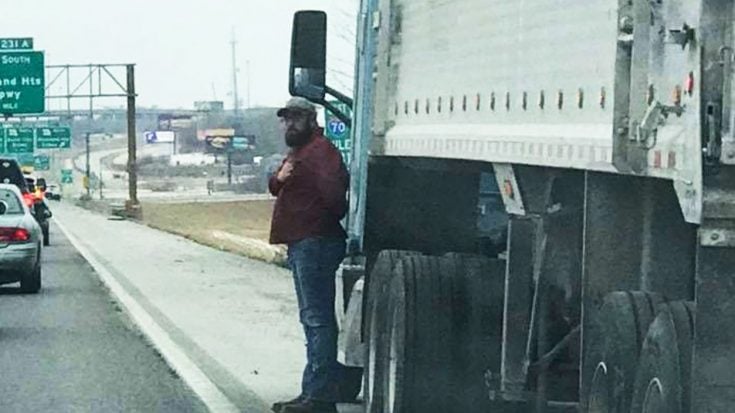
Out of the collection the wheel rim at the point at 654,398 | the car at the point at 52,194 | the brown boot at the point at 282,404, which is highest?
the wheel rim at the point at 654,398

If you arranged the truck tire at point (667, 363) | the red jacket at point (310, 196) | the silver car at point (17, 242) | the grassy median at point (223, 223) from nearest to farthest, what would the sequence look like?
the truck tire at point (667, 363)
the red jacket at point (310, 196)
the silver car at point (17, 242)
the grassy median at point (223, 223)

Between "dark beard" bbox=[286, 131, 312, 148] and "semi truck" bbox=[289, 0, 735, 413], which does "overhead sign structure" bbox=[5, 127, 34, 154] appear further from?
"dark beard" bbox=[286, 131, 312, 148]

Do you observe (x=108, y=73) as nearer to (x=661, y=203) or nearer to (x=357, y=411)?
(x=357, y=411)

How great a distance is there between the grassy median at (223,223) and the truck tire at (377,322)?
2659 centimetres

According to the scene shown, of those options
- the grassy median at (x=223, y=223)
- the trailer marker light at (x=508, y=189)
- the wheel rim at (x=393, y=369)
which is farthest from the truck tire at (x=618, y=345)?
the grassy median at (x=223, y=223)

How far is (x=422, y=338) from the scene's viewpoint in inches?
402

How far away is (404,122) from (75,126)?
161703 mm

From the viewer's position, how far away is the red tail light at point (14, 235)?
82.2ft

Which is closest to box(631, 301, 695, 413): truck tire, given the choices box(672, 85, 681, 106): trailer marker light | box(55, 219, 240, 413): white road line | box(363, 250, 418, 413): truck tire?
box(672, 85, 681, 106): trailer marker light

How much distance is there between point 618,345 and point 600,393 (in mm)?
282

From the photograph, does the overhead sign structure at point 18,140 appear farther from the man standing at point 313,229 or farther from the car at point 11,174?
the man standing at point 313,229

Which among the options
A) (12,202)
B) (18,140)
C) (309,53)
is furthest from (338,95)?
(18,140)

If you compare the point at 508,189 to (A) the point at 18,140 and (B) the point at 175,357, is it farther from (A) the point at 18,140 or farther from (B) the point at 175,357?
(A) the point at 18,140

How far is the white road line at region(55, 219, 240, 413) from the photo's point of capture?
1362 centimetres
